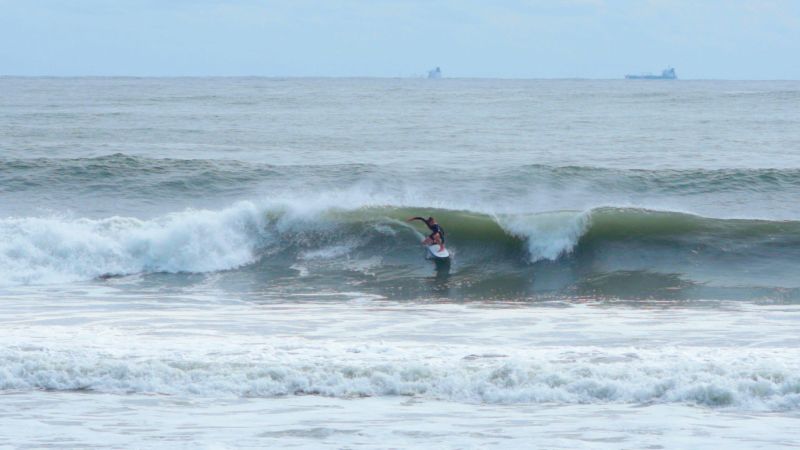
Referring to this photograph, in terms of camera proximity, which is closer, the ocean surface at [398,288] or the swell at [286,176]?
the ocean surface at [398,288]

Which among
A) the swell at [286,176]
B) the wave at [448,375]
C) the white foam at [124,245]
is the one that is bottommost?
the wave at [448,375]

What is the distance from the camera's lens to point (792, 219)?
2180 centimetres

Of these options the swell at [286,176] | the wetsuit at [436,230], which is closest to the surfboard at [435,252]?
the wetsuit at [436,230]

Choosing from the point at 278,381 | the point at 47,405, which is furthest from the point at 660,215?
the point at 47,405

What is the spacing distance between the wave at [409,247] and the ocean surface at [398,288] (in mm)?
64

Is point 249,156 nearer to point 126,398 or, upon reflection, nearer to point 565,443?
point 126,398

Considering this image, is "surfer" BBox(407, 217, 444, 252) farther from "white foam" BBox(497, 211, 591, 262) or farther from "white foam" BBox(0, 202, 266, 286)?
"white foam" BBox(0, 202, 266, 286)

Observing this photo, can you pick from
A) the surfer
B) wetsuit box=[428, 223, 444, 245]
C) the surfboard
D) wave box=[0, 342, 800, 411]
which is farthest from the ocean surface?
wetsuit box=[428, 223, 444, 245]

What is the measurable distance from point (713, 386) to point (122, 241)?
12111 millimetres

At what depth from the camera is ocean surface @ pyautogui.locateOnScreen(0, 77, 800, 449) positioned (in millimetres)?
9422

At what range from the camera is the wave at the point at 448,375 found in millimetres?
9883

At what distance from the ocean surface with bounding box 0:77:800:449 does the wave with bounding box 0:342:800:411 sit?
1.2 inches

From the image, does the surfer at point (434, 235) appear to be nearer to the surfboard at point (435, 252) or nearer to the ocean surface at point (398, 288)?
the surfboard at point (435, 252)

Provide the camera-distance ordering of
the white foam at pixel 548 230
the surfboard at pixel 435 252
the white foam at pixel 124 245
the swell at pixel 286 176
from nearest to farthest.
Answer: the white foam at pixel 124 245, the surfboard at pixel 435 252, the white foam at pixel 548 230, the swell at pixel 286 176
